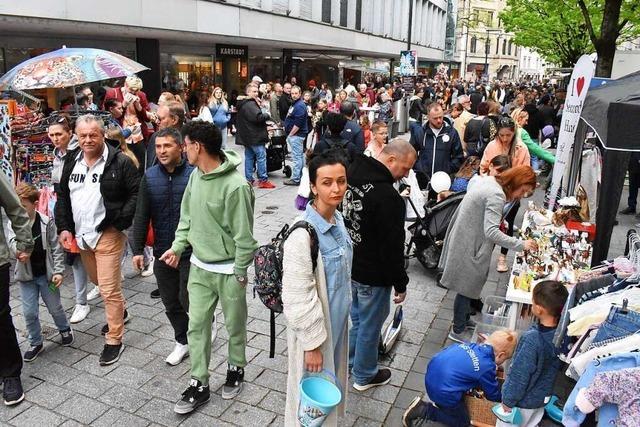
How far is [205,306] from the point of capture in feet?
12.7

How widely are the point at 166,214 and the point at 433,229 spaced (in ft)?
11.3

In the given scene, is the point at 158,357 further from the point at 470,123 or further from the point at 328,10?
the point at 328,10

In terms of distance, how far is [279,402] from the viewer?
4062 millimetres

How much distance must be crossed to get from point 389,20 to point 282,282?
36174 millimetres

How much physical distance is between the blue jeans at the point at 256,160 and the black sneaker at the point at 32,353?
6.52m

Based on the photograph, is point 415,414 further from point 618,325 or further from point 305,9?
point 305,9

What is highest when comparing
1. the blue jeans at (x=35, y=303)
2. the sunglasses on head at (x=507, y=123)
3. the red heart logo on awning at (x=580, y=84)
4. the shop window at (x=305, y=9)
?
the shop window at (x=305, y=9)

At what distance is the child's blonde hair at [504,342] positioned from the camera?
383cm

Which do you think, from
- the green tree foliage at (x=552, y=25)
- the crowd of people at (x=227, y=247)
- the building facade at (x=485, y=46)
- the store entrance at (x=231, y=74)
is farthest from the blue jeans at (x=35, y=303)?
the building facade at (x=485, y=46)

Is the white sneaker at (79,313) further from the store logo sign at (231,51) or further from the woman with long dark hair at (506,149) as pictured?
the store logo sign at (231,51)

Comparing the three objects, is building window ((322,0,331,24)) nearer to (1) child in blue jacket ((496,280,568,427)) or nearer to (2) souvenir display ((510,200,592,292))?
(2) souvenir display ((510,200,592,292))

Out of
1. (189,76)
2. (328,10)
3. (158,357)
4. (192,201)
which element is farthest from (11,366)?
(328,10)

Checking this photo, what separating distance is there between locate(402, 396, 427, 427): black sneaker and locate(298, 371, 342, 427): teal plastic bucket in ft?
3.13

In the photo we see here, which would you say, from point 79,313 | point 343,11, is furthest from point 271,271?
point 343,11
